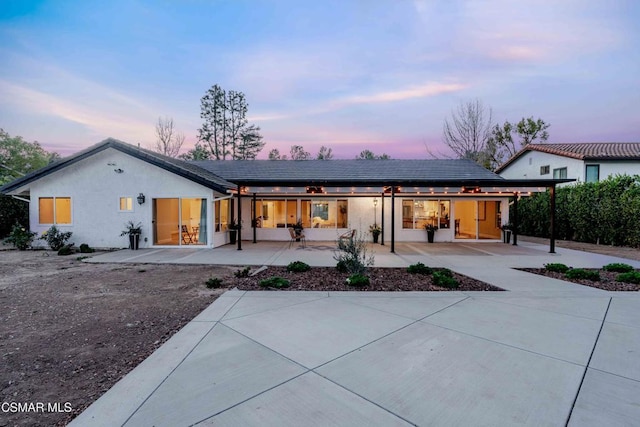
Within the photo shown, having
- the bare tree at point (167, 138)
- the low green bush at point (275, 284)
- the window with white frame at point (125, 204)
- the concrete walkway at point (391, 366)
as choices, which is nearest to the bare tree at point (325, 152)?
the bare tree at point (167, 138)

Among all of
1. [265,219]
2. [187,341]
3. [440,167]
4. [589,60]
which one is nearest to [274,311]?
[187,341]

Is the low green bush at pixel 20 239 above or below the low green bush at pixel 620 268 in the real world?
above

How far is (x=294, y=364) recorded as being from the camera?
274 centimetres

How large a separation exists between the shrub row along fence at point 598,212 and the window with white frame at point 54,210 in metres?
23.5

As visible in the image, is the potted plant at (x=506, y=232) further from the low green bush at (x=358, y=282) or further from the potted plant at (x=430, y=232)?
the low green bush at (x=358, y=282)

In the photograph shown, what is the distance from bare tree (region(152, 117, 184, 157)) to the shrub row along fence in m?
30.7

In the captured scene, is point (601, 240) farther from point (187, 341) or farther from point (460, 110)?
point (187, 341)

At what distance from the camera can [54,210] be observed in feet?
39.0

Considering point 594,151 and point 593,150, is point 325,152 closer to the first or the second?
point 593,150

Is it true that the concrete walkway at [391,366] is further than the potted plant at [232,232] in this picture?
No

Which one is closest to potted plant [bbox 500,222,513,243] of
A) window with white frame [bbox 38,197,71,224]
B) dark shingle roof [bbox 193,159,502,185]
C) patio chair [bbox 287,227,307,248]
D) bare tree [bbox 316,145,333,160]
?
dark shingle roof [bbox 193,159,502,185]

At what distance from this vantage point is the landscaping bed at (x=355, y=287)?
5.68 m

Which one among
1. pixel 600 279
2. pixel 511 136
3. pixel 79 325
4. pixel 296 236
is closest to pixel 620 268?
pixel 600 279

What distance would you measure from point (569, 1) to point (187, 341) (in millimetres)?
14524
